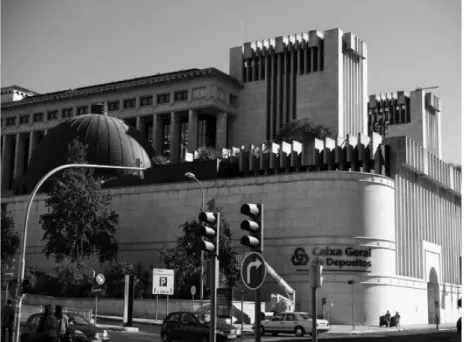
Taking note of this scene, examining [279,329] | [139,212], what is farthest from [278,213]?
[279,329]

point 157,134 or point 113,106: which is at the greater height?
point 113,106

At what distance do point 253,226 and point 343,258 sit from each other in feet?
161

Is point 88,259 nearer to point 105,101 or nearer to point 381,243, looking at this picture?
point 381,243

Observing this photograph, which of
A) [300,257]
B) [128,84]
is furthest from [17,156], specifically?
[300,257]

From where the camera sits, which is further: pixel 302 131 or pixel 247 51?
pixel 247 51

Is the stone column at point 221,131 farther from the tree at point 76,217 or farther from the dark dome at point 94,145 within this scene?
the tree at point 76,217

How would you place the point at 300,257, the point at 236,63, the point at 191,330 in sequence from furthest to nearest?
the point at 236,63 → the point at 300,257 → the point at 191,330

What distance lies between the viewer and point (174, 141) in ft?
362

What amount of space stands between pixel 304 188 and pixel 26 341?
4347 centimetres

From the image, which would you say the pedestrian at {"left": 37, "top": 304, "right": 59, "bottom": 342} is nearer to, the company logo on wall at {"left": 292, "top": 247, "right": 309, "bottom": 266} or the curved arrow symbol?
the curved arrow symbol

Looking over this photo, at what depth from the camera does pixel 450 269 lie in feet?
277

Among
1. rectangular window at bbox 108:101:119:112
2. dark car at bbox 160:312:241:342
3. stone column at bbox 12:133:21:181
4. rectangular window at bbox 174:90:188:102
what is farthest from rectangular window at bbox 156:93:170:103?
dark car at bbox 160:312:241:342

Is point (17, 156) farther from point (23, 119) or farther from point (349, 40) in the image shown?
point (349, 40)

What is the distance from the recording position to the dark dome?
86125 mm
